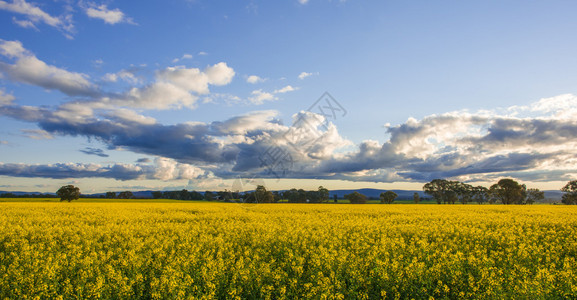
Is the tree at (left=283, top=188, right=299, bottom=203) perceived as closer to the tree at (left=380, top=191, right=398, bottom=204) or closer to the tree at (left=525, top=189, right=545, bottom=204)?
the tree at (left=380, top=191, right=398, bottom=204)

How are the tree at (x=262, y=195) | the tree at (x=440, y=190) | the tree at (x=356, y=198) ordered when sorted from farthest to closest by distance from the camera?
the tree at (x=440, y=190) → the tree at (x=356, y=198) → the tree at (x=262, y=195)

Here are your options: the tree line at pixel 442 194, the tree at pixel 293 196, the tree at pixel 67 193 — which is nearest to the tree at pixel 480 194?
the tree line at pixel 442 194

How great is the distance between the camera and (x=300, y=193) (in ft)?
339

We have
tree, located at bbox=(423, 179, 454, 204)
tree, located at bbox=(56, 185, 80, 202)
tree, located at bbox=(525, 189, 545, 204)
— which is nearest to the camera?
tree, located at bbox=(56, 185, 80, 202)

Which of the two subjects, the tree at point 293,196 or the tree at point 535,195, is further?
the tree at point 535,195

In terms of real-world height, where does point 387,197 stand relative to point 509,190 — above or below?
below

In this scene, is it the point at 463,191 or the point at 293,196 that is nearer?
the point at 293,196

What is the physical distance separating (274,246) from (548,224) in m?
19.2

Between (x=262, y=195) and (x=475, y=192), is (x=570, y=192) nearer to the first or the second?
(x=475, y=192)

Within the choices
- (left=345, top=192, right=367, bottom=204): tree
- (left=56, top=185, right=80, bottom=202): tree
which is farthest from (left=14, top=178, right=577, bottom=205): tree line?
(left=56, top=185, right=80, bottom=202): tree

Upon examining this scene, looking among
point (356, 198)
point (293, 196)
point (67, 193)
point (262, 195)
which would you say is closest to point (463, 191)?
point (356, 198)

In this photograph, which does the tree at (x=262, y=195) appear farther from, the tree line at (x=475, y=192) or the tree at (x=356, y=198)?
the tree line at (x=475, y=192)

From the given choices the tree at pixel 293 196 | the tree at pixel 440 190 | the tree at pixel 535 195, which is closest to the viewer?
the tree at pixel 293 196

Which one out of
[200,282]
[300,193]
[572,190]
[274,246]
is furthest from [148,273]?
[572,190]
